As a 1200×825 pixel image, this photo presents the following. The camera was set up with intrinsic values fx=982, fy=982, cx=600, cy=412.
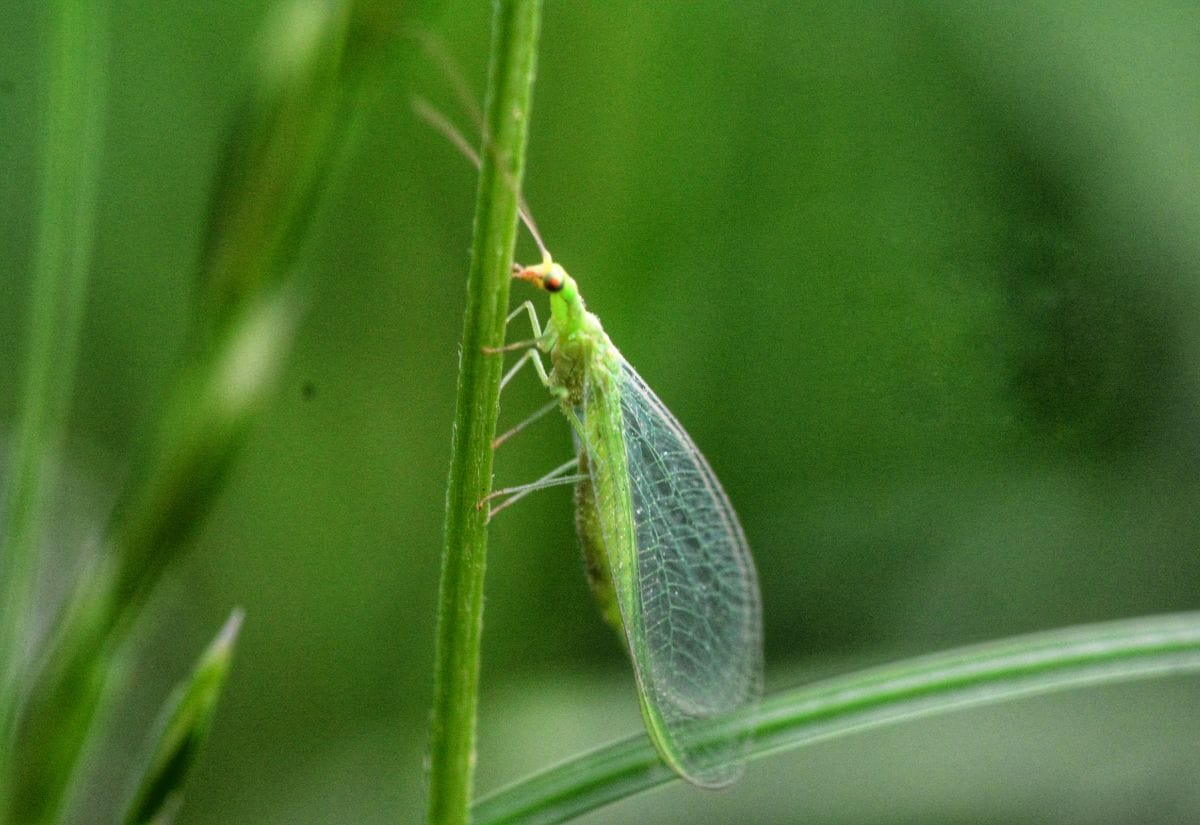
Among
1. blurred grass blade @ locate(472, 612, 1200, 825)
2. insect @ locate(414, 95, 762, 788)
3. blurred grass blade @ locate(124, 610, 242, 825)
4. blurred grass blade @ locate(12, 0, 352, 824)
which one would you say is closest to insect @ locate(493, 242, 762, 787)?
insect @ locate(414, 95, 762, 788)

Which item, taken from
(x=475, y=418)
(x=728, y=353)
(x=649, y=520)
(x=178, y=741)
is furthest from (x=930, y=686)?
(x=728, y=353)

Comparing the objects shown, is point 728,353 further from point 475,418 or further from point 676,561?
point 475,418

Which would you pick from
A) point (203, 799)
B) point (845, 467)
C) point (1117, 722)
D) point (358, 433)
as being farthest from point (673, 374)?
point (203, 799)

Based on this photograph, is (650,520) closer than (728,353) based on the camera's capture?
Yes

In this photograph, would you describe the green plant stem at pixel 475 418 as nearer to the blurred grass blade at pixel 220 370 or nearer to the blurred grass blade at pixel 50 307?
the blurred grass blade at pixel 220 370

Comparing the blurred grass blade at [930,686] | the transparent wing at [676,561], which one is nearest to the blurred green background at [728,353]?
the transparent wing at [676,561]

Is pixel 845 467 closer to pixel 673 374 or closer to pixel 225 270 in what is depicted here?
pixel 673 374

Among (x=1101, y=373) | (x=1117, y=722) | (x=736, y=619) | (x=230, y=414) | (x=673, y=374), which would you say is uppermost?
(x=230, y=414)
